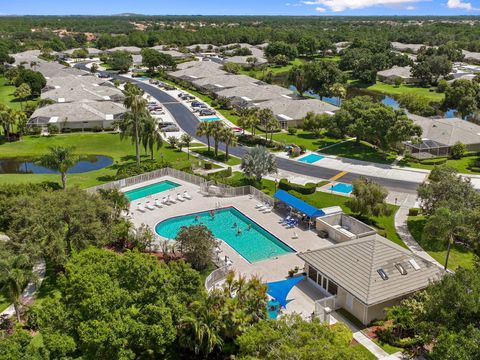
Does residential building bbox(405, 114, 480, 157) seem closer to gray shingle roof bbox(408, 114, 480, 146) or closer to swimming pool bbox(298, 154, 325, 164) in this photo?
gray shingle roof bbox(408, 114, 480, 146)

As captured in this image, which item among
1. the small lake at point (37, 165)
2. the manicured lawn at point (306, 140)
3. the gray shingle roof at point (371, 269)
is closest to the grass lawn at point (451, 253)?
the gray shingle roof at point (371, 269)

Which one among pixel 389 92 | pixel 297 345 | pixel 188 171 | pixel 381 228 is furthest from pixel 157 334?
pixel 389 92

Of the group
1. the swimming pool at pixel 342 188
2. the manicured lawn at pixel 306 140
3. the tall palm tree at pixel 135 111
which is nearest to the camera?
the swimming pool at pixel 342 188

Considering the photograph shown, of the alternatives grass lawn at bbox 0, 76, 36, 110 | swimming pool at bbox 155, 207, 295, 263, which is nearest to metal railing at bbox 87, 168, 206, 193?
swimming pool at bbox 155, 207, 295, 263

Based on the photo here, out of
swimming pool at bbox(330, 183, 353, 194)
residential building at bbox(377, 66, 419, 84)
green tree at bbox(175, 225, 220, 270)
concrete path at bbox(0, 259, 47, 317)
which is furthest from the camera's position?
residential building at bbox(377, 66, 419, 84)

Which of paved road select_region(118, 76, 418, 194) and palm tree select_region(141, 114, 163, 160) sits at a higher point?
palm tree select_region(141, 114, 163, 160)

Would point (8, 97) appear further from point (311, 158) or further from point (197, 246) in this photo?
point (197, 246)

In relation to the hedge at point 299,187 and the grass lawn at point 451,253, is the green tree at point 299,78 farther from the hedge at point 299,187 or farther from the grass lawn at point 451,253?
the grass lawn at point 451,253
